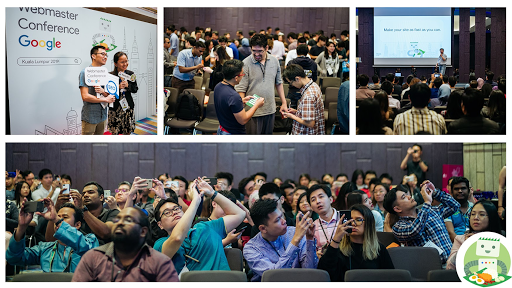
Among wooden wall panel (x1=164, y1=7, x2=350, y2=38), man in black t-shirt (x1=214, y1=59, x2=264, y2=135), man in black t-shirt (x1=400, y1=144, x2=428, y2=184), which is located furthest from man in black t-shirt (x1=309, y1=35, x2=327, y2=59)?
wooden wall panel (x1=164, y1=7, x2=350, y2=38)

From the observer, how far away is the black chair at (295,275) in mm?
3195

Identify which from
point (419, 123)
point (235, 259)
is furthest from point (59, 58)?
point (419, 123)

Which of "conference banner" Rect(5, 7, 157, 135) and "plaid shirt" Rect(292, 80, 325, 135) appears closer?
"plaid shirt" Rect(292, 80, 325, 135)

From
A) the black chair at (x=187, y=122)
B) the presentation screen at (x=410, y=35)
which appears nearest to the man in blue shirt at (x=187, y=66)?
the black chair at (x=187, y=122)

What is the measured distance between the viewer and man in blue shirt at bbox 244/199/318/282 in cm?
341

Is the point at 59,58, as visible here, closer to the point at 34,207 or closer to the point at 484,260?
the point at 34,207

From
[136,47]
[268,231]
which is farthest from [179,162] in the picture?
[268,231]

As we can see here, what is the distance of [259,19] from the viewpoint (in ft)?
45.7

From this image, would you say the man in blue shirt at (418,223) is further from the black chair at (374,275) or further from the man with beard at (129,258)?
the man with beard at (129,258)

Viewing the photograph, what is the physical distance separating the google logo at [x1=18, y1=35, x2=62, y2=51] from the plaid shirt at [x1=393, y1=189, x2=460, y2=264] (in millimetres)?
3626

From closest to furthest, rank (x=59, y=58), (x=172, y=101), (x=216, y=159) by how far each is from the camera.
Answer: (x=59, y=58), (x=172, y=101), (x=216, y=159)

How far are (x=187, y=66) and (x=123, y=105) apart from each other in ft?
5.39

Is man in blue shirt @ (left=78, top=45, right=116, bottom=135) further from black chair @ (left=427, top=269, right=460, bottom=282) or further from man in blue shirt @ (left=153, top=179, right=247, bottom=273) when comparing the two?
black chair @ (left=427, top=269, right=460, bottom=282)

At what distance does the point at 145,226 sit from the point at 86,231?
3.96 feet
